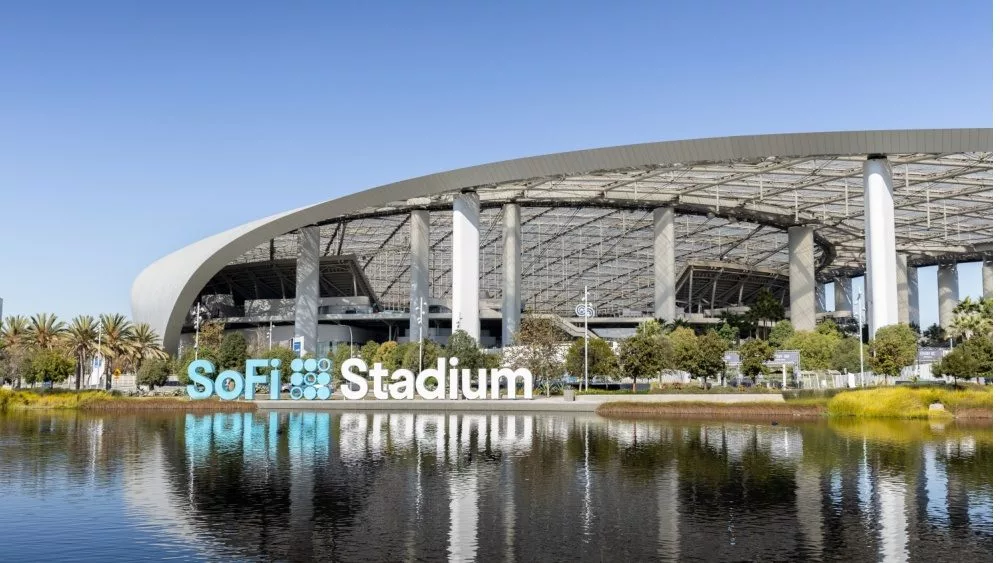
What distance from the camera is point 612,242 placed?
3971 inches

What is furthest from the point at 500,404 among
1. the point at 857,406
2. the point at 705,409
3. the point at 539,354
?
the point at 857,406

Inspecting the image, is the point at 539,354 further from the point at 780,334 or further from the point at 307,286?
the point at 307,286

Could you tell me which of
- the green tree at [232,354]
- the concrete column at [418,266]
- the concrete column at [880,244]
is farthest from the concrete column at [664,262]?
the green tree at [232,354]

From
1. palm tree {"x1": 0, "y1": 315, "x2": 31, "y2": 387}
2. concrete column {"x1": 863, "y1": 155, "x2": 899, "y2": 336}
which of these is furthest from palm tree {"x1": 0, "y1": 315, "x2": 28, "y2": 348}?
concrete column {"x1": 863, "y1": 155, "x2": 899, "y2": 336}

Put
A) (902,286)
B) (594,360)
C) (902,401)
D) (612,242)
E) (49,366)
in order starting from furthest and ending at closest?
(902,286) → (612,242) → (49,366) → (594,360) → (902,401)

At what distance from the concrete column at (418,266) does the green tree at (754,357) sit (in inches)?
1145

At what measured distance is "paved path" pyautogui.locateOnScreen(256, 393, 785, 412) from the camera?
5078 cm

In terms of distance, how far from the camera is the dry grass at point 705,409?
151 ft

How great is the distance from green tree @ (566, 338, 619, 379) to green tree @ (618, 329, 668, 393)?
4.84 feet

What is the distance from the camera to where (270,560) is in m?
15.4

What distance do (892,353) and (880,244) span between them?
1046 cm

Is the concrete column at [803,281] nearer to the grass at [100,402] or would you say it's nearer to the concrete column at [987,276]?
the concrete column at [987,276]

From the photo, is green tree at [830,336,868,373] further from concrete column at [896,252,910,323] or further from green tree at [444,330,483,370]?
concrete column at [896,252,910,323]

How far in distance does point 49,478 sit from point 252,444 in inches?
370
